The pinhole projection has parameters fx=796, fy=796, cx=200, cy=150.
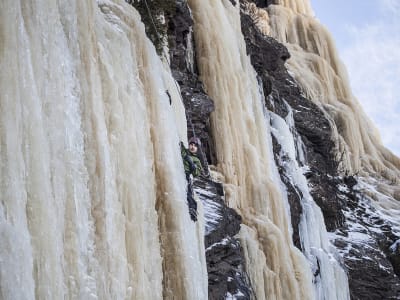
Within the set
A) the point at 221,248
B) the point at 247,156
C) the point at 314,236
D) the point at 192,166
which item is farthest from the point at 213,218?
the point at 314,236

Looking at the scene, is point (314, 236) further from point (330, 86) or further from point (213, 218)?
point (330, 86)

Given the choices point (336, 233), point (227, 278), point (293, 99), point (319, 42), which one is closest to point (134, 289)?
point (227, 278)

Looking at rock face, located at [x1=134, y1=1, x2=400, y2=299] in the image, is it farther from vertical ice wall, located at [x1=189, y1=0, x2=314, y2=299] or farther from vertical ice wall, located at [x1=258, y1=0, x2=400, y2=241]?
vertical ice wall, located at [x1=258, y1=0, x2=400, y2=241]

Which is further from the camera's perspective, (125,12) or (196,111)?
(196,111)

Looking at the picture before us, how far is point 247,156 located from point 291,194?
2258 mm

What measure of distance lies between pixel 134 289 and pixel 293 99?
1618cm

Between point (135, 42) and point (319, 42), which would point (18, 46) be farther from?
point (319, 42)

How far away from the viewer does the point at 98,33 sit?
32.2ft

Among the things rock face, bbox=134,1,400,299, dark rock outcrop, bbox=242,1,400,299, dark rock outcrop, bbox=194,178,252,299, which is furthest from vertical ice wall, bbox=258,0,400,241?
dark rock outcrop, bbox=194,178,252,299

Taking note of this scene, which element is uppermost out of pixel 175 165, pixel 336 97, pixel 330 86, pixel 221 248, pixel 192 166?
pixel 330 86

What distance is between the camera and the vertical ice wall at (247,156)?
1510 cm

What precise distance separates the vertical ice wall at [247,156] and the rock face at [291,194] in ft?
1.37

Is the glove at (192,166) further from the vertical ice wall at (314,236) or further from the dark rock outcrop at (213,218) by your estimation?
the vertical ice wall at (314,236)

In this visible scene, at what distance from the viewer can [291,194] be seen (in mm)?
18578
